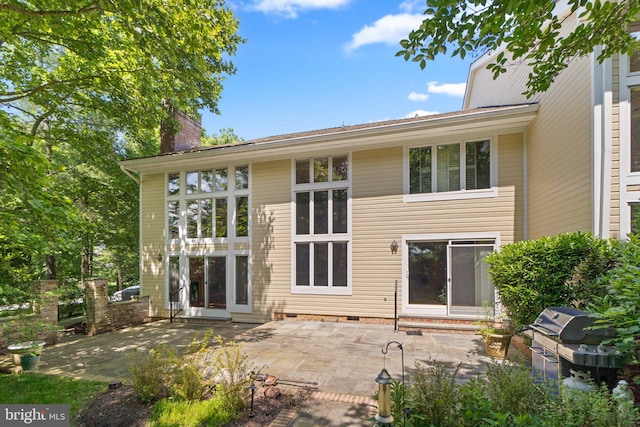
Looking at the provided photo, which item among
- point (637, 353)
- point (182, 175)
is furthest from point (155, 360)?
point (182, 175)

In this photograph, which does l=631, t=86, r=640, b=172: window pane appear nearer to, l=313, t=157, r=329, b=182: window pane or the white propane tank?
the white propane tank

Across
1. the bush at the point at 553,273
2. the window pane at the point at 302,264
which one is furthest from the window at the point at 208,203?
the bush at the point at 553,273

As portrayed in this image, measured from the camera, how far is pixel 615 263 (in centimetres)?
392

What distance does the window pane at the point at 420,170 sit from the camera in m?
8.11

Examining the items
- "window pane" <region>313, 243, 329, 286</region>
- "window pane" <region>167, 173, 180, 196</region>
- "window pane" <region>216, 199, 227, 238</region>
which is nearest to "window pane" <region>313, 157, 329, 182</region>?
"window pane" <region>313, 243, 329, 286</region>

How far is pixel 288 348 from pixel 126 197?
448 inches

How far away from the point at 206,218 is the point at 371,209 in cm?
554

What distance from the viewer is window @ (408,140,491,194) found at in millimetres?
7707

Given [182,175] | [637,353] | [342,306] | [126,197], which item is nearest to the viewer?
[637,353]

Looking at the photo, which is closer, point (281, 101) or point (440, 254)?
point (440, 254)

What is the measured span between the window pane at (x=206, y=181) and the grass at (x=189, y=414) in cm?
739

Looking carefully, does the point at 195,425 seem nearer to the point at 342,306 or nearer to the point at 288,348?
the point at 288,348

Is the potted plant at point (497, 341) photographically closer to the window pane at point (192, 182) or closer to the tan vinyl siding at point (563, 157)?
the tan vinyl siding at point (563, 157)

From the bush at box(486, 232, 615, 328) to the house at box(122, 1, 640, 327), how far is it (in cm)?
101
